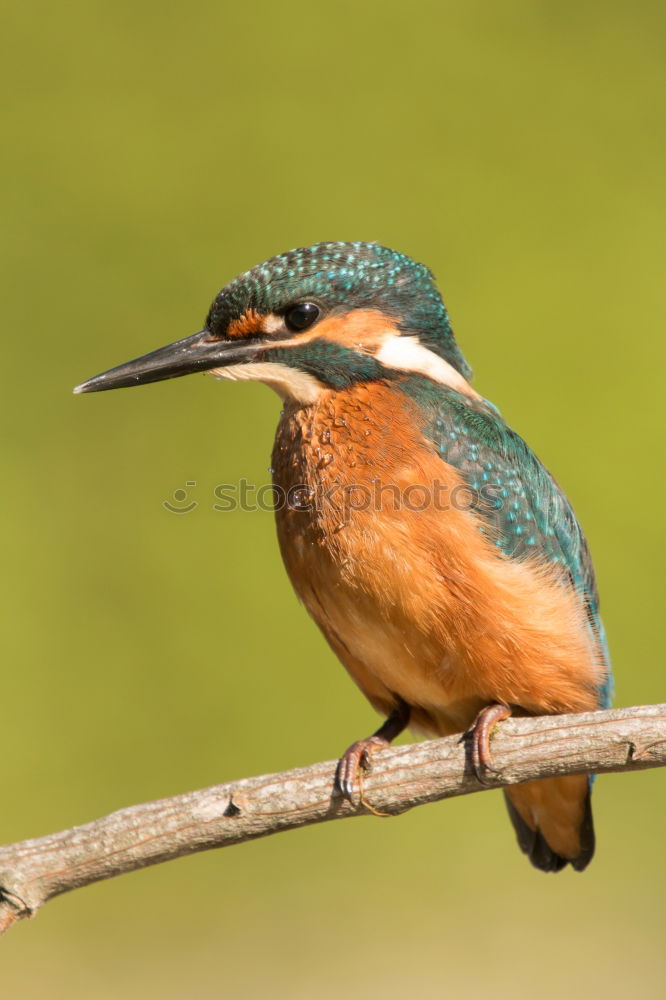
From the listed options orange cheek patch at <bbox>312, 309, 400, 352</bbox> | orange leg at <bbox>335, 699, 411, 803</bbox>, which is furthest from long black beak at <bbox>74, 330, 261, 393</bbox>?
orange leg at <bbox>335, 699, 411, 803</bbox>

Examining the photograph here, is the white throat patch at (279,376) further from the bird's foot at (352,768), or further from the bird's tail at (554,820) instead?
the bird's tail at (554,820)

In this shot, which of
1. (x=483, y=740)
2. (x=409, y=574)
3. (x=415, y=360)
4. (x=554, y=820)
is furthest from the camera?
(x=554, y=820)

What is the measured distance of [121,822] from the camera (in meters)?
2.23

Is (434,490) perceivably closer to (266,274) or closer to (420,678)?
(420,678)

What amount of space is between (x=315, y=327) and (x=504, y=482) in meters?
0.59

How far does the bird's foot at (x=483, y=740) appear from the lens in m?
2.29

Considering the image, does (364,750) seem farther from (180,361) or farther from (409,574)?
(180,361)

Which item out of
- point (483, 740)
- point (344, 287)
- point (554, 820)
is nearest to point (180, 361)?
point (344, 287)

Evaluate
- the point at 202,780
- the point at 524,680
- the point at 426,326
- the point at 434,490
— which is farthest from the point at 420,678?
the point at 202,780

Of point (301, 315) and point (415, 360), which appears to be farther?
point (415, 360)

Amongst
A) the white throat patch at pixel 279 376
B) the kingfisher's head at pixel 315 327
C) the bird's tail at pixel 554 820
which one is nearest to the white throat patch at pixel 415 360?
the kingfisher's head at pixel 315 327

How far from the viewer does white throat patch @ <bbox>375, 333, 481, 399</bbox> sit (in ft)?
8.82

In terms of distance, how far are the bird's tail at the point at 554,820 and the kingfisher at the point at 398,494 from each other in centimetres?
31

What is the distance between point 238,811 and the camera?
2230mm
